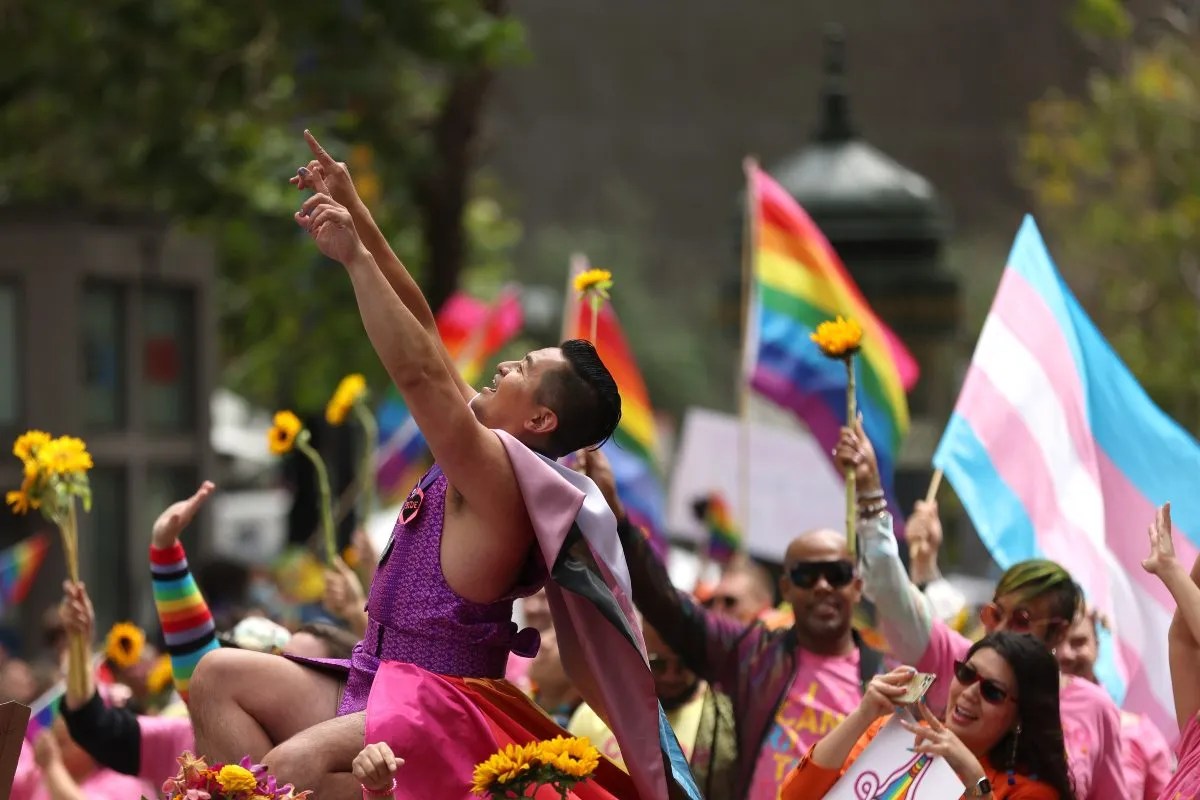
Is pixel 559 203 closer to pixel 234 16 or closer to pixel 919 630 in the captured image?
pixel 234 16

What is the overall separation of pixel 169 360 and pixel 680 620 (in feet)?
34.2

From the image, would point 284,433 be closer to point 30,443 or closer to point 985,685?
point 30,443

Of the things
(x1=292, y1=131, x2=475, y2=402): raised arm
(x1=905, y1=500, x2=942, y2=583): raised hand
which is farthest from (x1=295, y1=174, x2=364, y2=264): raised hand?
(x1=905, y1=500, x2=942, y2=583): raised hand

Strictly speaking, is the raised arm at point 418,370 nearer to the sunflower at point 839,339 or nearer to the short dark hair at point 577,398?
the short dark hair at point 577,398

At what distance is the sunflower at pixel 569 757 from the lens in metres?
5.04

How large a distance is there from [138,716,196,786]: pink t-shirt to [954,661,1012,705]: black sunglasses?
2.73 meters

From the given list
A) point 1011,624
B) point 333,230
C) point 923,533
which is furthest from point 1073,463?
point 333,230

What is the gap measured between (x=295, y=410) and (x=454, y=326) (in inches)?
218

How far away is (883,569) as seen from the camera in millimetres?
6980

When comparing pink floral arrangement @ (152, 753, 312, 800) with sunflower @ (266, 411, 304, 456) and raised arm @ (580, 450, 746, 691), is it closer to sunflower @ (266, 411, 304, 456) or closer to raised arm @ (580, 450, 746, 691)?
raised arm @ (580, 450, 746, 691)

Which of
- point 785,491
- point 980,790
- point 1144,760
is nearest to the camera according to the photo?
point 980,790

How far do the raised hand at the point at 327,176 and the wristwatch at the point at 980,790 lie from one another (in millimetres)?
2042

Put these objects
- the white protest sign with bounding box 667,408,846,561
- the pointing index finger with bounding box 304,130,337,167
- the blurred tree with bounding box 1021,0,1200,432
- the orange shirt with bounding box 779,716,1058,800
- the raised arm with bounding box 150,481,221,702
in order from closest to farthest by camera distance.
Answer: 1. the pointing index finger with bounding box 304,130,337,167
2. the orange shirt with bounding box 779,716,1058,800
3. the raised arm with bounding box 150,481,221,702
4. the white protest sign with bounding box 667,408,846,561
5. the blurred tree with bounding box 1021,0,1200,432

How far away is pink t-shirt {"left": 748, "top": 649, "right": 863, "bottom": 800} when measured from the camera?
7.41 metres
